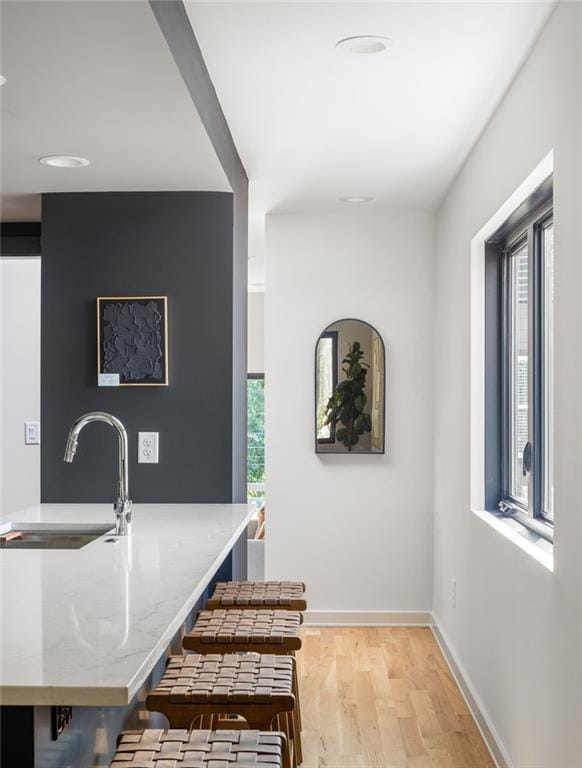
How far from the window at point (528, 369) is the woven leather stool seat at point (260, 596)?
0.89 m

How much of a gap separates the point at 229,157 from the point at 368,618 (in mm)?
2966

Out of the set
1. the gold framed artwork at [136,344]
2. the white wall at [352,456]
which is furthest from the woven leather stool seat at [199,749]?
the white wall at [352,456]

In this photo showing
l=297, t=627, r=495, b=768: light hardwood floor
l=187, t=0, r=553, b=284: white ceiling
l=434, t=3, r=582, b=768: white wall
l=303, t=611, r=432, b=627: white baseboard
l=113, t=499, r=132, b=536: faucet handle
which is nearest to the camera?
l=434, t=3, r=582, b=768: white wall

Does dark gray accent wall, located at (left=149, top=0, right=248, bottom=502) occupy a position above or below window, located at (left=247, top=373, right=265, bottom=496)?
above

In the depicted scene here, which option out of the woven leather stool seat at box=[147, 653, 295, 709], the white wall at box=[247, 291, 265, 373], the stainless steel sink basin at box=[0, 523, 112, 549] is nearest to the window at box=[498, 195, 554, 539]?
the woven leather stool seat at box=[147, 653, 295, 709]

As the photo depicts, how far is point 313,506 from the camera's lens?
529 cm

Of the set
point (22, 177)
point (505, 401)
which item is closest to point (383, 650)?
point (505, 401)

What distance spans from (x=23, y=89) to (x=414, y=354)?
3280 mm

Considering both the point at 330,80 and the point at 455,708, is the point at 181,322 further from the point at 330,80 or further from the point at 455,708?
the point at 455,708

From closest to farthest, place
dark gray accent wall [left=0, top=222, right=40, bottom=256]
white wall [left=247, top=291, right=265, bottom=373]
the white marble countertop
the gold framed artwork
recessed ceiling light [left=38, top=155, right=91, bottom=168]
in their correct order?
the white marble countertop
recessed ceiling light [left=38, top=155, right=91, bottom=168]
the gold framed artwork
dark gray accent wall [left=0, top=222, right=40, bottom=256]
white wall [left=247, top=291, right=265, bottom=373]

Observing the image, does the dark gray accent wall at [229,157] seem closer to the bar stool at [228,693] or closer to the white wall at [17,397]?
the bar stool at [228,693]

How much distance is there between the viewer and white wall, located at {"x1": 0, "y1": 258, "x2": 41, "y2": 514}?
17.6ft

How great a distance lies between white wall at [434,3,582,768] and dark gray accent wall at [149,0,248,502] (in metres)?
1.05

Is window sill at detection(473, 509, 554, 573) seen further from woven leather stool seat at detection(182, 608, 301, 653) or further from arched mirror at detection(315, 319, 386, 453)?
arched mirror at detection(315, 319, 386, 453)
